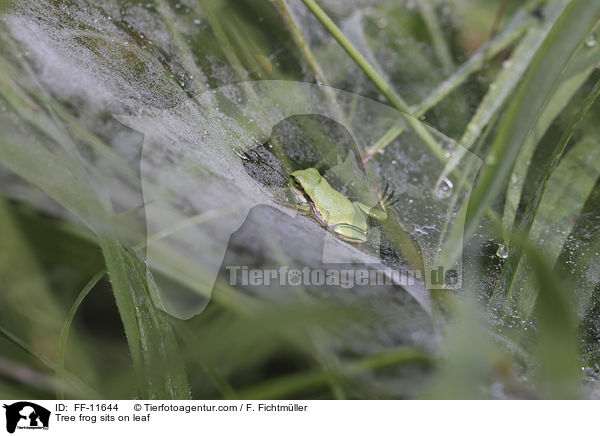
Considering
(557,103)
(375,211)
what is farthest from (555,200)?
(375,211)

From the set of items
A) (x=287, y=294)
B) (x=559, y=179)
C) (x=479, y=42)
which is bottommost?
(x=287, y=294)

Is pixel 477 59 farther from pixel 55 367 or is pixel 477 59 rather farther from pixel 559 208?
pixel 55 367

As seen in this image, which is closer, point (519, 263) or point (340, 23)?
point (519, 263)

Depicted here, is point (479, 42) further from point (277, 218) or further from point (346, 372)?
point (346, 372)

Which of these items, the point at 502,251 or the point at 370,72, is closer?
the point at 502,251

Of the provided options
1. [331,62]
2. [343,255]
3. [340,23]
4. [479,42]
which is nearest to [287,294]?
[343,255]
